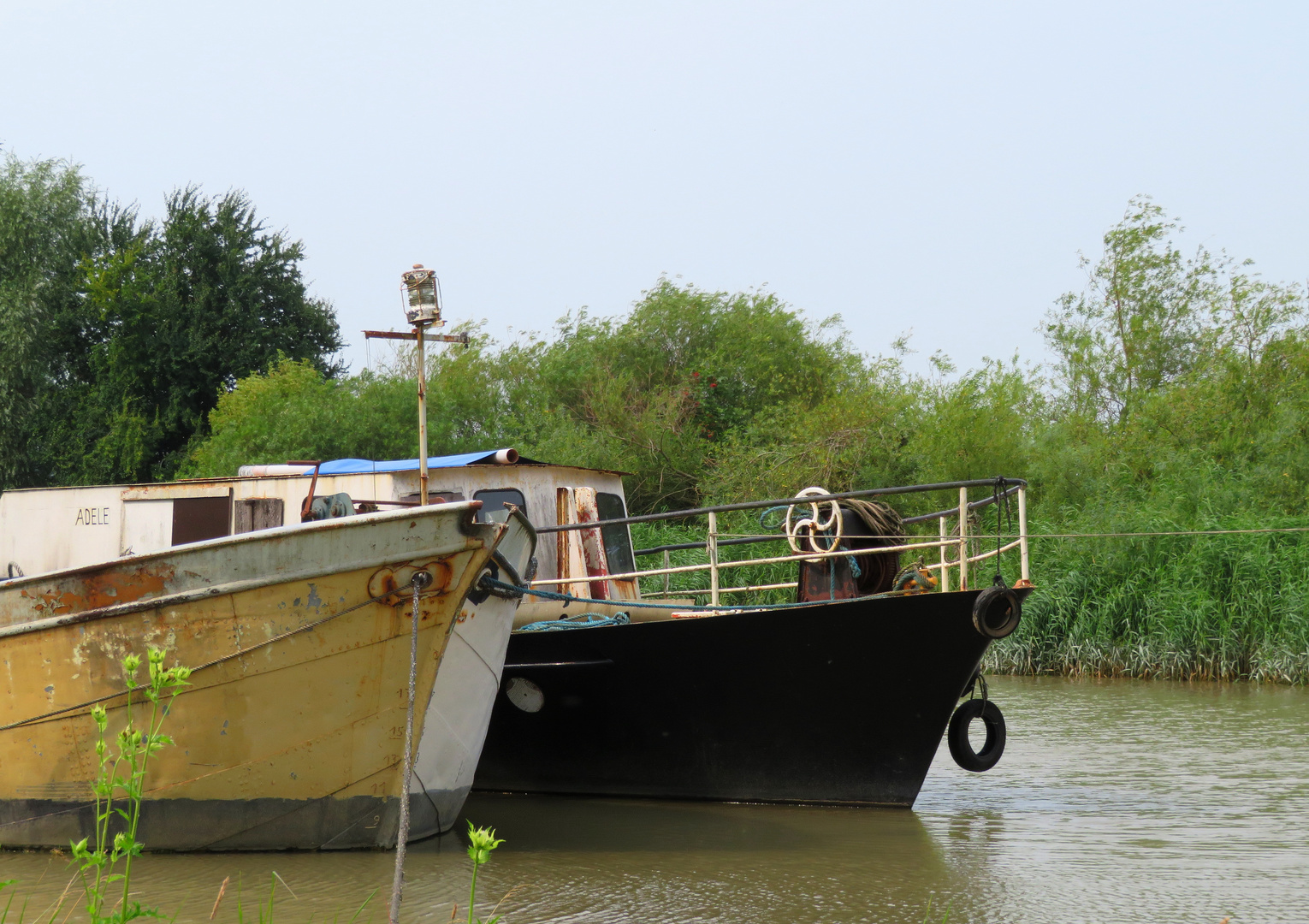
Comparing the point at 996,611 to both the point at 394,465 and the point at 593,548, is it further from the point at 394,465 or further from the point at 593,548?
the point at 394,465

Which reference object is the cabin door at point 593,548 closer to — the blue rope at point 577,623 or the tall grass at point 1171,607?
the blue rope at point 577,623

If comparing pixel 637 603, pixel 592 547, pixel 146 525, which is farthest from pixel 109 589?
pixel 592 547

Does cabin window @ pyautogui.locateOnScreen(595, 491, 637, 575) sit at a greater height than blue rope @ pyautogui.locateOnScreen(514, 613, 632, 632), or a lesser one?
greater

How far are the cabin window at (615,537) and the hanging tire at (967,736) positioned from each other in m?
2.96

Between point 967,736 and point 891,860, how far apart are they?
51.8 inches

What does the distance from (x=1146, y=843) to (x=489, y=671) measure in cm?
383

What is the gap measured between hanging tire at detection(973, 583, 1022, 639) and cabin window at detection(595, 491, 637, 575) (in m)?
3.13

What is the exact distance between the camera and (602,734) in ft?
28.7

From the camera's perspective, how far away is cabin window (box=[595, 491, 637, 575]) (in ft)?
32.2

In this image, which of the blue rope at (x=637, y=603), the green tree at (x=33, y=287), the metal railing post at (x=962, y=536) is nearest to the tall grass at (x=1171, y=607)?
the blue rope at (x=637, y=603)

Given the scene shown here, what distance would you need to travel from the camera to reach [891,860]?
6.74 m

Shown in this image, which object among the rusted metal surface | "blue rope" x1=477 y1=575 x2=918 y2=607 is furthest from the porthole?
the rusted metal surface

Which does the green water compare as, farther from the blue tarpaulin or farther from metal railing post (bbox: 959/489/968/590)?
the blue tarpaulin

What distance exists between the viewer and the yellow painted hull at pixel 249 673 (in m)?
6.29
